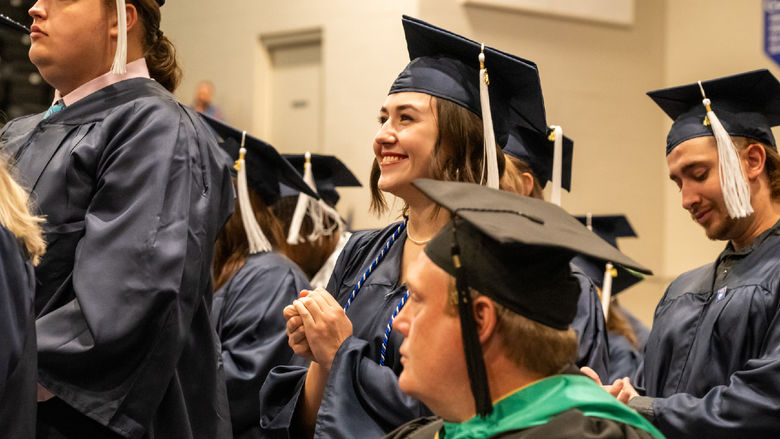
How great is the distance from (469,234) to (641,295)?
24.4ft

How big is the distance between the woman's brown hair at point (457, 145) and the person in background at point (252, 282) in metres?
1.47

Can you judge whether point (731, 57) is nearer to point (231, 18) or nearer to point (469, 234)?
point (231, 18)

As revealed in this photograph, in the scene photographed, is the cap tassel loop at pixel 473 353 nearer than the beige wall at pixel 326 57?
Yes

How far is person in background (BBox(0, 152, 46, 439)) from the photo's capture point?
185 centimetres

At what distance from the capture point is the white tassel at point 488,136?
8.73 feet

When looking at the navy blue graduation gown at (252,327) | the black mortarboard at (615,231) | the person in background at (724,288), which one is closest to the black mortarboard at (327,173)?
the navy blue graduation gown at (252,327)

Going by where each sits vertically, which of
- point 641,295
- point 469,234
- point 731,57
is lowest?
point 641,295

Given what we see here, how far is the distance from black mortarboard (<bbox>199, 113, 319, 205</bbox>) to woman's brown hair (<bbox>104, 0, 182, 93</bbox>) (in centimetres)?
140

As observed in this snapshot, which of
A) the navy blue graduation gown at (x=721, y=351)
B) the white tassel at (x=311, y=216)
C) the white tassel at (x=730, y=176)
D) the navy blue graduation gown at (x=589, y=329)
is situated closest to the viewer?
the navy blue graduation gown at (x=721, y=351)

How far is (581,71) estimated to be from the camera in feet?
27.6

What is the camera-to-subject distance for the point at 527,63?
2725 millimetres

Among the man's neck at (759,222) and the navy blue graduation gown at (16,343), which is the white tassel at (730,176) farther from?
the navy blue graduation gown at (16,343)

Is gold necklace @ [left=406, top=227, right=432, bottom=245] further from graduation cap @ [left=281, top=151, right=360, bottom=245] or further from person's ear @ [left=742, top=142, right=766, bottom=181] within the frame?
graduation cap @ [left=281, top=151, right=360, bottom=245]

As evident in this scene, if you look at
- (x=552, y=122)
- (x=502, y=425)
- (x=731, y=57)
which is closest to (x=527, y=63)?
(x=502, y=425)
